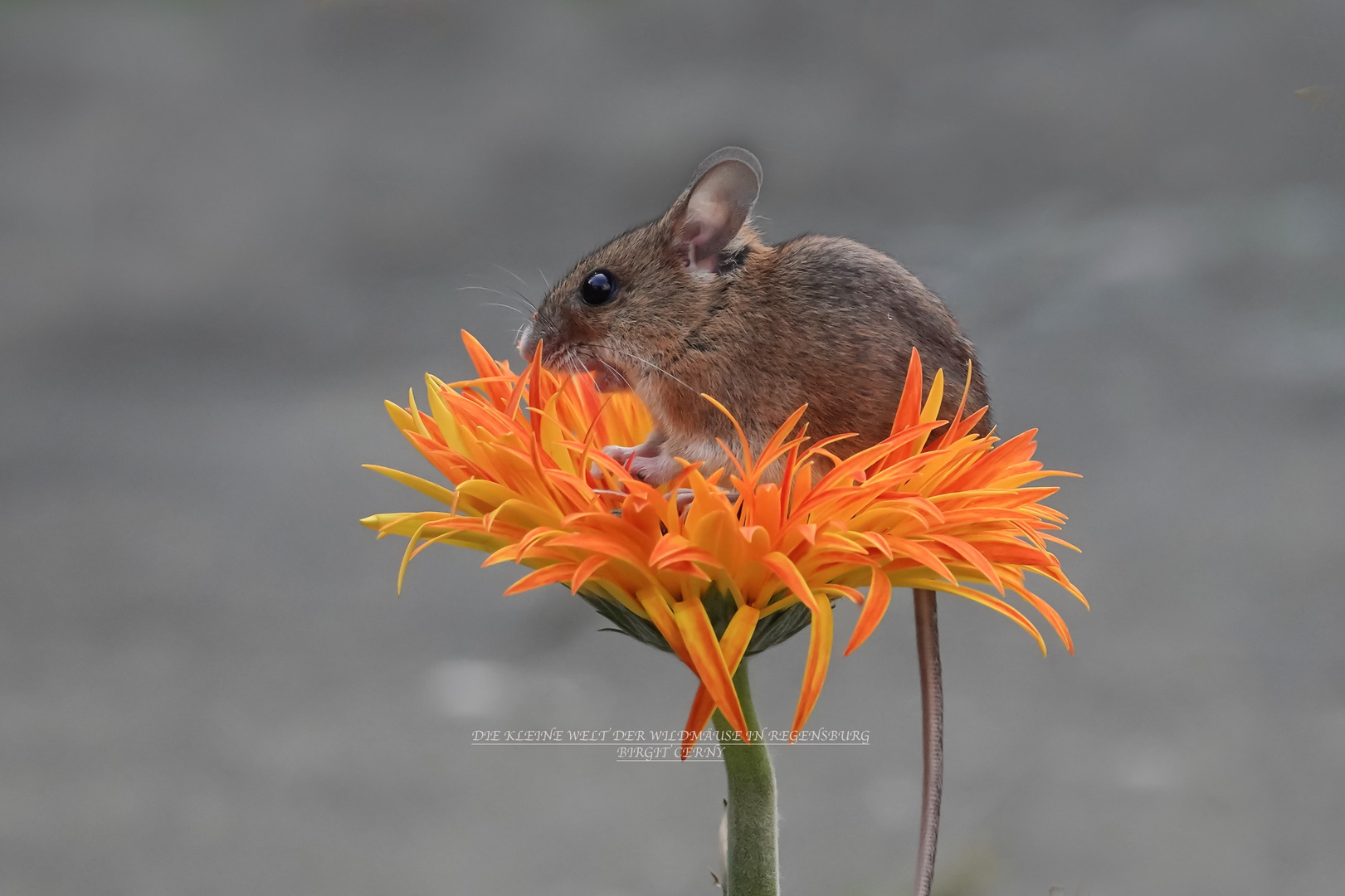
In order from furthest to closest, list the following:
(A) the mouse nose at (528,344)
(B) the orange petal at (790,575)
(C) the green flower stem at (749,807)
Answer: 1. (A) the mouse nose at (528,344)
2. (C) the green flower stem at (749,807)
3. (B) the orange petal at (790,575)

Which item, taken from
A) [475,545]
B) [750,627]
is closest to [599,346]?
[475,545]

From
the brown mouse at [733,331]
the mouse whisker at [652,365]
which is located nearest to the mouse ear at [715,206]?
the brown mouse at [733,331]

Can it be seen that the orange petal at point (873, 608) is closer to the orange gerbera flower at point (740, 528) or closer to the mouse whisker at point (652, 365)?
the orange gerbera flower at point (740, 528)

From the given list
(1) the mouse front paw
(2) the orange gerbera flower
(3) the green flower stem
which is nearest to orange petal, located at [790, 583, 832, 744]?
(2) the orange gerbera flower

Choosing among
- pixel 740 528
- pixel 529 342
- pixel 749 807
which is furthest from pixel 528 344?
pixel 749 807

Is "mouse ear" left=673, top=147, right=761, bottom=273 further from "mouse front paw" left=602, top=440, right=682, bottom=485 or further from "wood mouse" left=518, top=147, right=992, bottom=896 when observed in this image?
"mouse front paw" left=602, top=440, right=682, bottom=485

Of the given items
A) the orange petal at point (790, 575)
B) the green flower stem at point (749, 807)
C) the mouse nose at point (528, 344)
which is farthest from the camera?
the mouse nose at point (528, 344)
